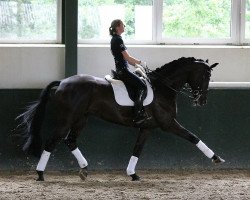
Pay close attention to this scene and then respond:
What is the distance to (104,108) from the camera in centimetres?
711

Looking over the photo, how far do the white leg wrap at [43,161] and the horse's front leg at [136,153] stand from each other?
977mm

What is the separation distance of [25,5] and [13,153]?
1945 mm

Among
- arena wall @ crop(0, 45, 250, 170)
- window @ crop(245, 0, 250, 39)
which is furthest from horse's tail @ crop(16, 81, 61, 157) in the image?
window @ crop(245, 0, 250, 39)

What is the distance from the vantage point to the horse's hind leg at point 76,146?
282 inches

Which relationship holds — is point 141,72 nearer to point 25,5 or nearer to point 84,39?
point 84,39

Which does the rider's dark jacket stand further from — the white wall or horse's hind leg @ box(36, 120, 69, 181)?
the white wall

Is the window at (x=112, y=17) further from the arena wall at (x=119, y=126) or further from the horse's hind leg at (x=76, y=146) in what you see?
the horse's hind leg at (x=76, y=146)

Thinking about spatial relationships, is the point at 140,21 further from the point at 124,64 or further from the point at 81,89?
the point at 81,89

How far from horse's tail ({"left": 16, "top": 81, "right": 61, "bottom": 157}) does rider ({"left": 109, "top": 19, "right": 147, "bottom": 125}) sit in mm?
801

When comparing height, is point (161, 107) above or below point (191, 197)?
above

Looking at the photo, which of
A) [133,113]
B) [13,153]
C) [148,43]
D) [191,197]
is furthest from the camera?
[148,43]

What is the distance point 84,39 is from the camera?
8.04 meters

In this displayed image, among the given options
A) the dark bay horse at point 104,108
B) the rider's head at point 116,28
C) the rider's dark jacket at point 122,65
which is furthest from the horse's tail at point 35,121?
the rider's head at point 116,28

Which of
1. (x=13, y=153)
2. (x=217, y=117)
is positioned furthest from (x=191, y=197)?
(x=13, y=153)
